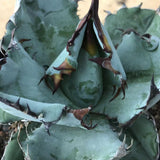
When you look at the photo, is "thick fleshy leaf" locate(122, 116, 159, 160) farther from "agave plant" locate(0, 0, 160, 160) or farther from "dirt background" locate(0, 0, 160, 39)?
"dirt background" locate(0, 0, 160, 39)

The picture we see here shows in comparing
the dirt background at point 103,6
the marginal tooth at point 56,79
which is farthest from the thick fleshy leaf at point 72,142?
the dirt background at point 103,6

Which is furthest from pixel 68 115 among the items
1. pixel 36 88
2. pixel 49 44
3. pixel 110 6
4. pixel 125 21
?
pixel 110 6

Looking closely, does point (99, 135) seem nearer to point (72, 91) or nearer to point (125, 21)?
point (72, 91)

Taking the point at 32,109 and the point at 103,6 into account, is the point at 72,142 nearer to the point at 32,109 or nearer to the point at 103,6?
the point at 32,109

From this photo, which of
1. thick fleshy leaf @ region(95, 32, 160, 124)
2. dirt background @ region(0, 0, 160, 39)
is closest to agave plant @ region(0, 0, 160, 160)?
thick fleshy leaf @ region(95, 32, 160, 124)

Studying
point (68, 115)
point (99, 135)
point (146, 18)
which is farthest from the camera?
point (146, 18)

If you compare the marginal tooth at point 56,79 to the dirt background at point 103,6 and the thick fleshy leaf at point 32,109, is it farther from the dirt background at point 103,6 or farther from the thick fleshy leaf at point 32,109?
the dirt background at point 103,6

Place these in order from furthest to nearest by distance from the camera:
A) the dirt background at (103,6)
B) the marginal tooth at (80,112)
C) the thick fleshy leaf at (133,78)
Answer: the dirt background at (103,6), the thick fleshy leaf at (133,78), the marginal tooth at (80,112)
